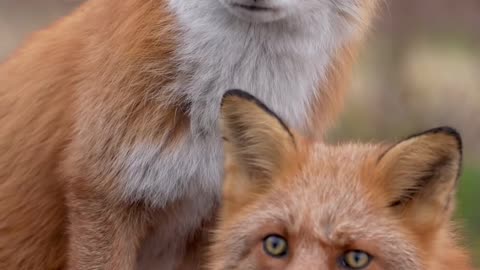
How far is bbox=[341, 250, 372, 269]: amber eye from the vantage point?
5.04 m

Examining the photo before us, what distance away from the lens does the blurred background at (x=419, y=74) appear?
1153 centimetres

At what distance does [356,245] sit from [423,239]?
0.40 meters

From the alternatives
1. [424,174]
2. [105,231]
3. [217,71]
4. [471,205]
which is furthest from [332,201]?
[471,205]

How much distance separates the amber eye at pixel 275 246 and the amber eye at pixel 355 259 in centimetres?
28

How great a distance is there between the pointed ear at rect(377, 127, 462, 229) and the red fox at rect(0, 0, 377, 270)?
4.03 feet

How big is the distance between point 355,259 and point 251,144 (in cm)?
85

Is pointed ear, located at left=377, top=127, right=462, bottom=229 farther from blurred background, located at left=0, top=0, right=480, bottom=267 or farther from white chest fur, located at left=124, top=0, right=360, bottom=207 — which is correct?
blurred background, located at left=0, top=0, right=480, bottom=267

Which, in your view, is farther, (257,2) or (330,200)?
(257,2)

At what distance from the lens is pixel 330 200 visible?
5.26 m

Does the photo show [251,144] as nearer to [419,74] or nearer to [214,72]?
[214,72]

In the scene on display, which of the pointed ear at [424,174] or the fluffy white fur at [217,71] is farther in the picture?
the fluffy white fur at [217,71]

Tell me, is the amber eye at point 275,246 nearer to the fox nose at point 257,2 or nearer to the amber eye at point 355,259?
the amber eye at point 355,259

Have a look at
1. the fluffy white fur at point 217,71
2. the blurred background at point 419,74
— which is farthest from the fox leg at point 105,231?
the blurred background at point 419,74

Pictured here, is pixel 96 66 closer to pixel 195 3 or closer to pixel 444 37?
pixel 195 3
